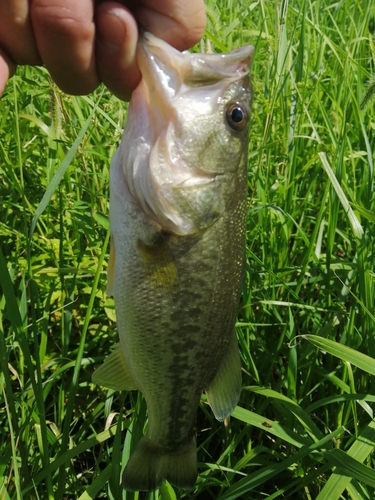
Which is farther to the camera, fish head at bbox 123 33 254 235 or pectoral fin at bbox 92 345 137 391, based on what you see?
pectoral fin at bbox 92 345 137 391

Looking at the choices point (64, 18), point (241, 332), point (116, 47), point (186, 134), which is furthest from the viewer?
point (241, 332)

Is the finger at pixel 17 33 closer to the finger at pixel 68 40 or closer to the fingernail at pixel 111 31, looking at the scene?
the finger at pixel 68 40

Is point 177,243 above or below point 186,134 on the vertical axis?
below

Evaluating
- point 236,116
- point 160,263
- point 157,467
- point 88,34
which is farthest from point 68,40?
point 157,467

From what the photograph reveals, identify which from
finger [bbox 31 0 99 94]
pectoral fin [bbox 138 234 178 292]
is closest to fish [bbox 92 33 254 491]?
pectoral fin [bbox 138 234 178 292]

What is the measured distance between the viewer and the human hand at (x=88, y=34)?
1537 millimetres

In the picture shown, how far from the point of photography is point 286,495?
2195mm

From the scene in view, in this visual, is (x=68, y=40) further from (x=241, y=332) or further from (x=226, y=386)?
(x=241, y=332)

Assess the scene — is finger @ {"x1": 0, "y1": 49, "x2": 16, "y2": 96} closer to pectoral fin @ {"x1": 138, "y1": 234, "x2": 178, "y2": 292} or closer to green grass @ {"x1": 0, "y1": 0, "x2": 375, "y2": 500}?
green grass @ {"x1": 0, "y1": 0, "x2": 375, "y2": 500}

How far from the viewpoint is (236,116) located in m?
1.76

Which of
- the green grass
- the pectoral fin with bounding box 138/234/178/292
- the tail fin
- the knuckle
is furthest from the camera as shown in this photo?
the green grass

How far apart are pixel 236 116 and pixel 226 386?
76 cm

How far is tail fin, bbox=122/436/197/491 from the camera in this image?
5.69ft

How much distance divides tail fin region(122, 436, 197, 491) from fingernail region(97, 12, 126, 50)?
1.10 metres
